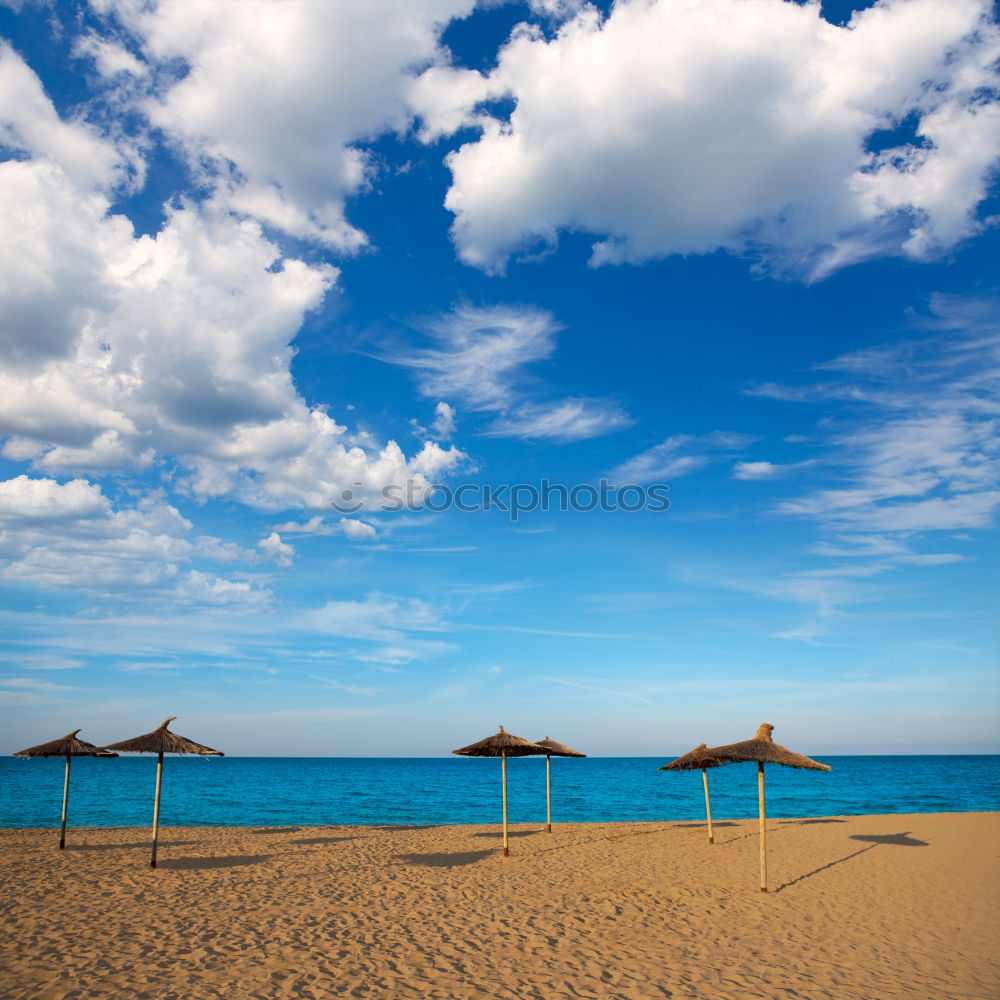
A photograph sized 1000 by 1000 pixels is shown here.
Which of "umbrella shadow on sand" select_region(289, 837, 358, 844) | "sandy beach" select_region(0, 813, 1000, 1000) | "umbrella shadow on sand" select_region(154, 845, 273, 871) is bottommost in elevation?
"umbrella shadow on sand" select_region(289, 837, 358, 844)

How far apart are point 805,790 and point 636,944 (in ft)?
161

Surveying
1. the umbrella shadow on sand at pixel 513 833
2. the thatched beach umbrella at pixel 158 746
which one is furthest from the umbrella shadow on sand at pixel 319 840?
the thatched beach umbrella at pixel 158 746

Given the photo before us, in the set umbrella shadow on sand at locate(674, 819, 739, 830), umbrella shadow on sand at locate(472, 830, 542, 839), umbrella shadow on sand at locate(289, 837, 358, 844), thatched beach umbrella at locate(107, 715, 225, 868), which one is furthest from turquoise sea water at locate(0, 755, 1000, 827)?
thatched beach umbrella at locate(107, 715, 225, 868)

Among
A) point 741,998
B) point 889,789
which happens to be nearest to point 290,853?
point 741,998

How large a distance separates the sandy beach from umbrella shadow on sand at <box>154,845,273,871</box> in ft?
0.21

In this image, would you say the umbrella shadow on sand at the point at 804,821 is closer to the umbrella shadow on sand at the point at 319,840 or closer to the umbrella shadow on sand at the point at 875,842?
the umbrella shadow on sand at the point at 875,842

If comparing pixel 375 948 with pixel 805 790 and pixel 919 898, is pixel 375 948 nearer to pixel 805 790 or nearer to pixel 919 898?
pixel 919 898

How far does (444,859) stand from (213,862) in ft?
17.7

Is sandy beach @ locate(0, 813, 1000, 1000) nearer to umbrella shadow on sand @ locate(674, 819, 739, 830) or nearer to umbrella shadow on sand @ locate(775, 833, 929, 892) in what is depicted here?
umbrella shadow on sand @ locate(775, 833, 929, 892)

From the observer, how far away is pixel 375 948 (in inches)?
350

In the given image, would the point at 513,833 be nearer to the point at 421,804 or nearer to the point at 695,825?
the point at 695,825

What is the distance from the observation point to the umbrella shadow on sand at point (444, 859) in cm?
1573

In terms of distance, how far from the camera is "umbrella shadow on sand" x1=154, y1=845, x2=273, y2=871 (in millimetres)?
14867

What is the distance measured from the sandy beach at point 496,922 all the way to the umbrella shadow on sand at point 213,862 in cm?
6
